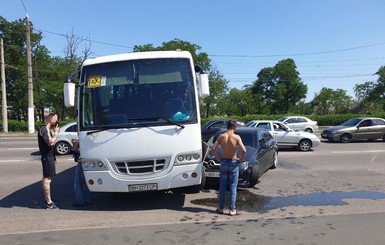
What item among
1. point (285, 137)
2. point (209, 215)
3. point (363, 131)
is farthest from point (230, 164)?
point (363, 131)

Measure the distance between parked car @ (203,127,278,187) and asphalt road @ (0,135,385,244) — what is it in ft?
1.07

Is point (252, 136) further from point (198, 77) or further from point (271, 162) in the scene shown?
point (198, 77)

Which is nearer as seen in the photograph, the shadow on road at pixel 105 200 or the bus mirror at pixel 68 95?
the bus mirror at pixel 68 95

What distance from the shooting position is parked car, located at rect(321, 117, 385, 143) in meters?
20.9

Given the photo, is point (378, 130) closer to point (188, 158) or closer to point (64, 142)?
point (64, 142)

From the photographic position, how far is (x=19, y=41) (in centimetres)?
5078

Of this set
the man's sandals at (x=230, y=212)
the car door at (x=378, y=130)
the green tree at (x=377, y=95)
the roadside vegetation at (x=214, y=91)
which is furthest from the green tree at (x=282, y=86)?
the man's sandals at (x=230, y=212)

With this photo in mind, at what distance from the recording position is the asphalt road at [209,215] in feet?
17.3

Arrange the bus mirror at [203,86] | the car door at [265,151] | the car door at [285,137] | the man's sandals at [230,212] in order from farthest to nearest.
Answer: the car door at [285,137] < the car door at [265,151] < the bus mirror at [203,86] < the man's sandals at [230,212]

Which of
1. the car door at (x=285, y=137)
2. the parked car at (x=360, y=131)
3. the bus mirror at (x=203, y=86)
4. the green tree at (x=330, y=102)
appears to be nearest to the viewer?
the bus mirror at (x=203, y=86)

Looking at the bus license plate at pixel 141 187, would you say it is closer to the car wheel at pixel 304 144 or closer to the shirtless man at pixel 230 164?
the shirtless man at pixel 230 164

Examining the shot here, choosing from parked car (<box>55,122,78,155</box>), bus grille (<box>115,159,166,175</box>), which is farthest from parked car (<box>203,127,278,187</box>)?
parked car (<box>55,122,78,155</box>)

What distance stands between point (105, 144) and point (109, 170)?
1.57 ft

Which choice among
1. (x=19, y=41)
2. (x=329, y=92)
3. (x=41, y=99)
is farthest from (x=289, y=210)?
(x=329, y=92)
